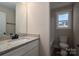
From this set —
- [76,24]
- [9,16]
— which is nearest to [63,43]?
[76,24]

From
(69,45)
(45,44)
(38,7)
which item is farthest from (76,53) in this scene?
(38,7)

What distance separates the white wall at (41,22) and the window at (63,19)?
0.35m

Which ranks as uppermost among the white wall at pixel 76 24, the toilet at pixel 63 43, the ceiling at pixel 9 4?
the ceiling at pixel 9 4

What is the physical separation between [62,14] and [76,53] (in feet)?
2.99

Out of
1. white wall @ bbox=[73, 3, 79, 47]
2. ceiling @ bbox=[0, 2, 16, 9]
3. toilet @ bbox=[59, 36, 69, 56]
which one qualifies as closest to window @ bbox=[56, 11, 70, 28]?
white wall @ bbox=[73, 3, 79, 47]

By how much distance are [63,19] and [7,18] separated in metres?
1.22

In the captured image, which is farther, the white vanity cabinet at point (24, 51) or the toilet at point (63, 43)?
the toilet at point (63, 43)

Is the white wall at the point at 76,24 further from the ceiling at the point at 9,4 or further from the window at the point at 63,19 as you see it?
the ceiling at the point at 9,4

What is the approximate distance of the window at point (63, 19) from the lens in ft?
7.48

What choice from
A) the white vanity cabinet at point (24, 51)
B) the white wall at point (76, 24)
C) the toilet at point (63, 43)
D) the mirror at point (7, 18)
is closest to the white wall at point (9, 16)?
the mirror at point (7, 18)

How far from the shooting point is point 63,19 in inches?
90.5

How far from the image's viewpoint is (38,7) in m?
2.62

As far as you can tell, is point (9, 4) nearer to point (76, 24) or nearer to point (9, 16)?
point (9, 16)

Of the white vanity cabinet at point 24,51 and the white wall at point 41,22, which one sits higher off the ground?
the white wall at point 41,22
